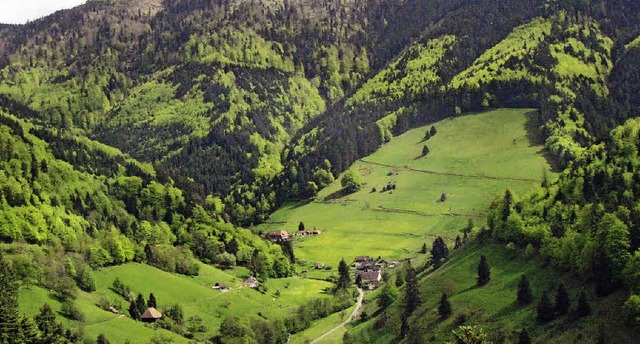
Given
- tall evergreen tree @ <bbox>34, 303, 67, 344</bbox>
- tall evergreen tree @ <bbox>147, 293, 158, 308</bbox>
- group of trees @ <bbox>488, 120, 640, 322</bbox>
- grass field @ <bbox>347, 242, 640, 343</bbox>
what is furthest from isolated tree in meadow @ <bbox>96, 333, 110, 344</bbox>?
group of trees @ <bbox>488, 120, 640, 322</bbox>

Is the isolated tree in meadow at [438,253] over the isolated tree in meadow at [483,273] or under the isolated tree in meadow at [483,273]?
under

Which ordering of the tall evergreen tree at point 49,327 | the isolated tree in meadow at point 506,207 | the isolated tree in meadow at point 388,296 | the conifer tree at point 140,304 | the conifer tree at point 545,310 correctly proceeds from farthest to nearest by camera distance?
the isolated tree in meadow at point 388,296 < the isolated tree in meadow at point 506,207 < the conifer tree at point 140,304 < the tall evergreen tree at point 49,327 < the conifer tree at point 545,310

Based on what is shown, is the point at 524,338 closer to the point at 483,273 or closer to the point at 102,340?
the point at 483,273

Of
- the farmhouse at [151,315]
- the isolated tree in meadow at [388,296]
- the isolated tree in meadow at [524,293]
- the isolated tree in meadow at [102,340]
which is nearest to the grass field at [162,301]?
the isolated tree in meadow at [102,340]

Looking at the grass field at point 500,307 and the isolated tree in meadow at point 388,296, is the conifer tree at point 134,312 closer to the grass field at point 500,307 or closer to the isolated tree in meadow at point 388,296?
the grass field at point 500,307

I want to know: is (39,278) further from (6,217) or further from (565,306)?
(565,306)

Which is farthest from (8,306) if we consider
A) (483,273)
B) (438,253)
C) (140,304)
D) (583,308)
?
(438,253)
